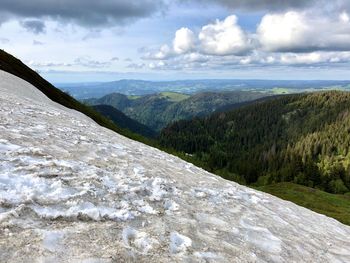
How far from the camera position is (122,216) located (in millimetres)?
9820

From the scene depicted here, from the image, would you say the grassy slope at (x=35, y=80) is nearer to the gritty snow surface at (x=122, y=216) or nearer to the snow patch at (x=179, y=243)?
the gritty snow surface at (x=122, y=216)

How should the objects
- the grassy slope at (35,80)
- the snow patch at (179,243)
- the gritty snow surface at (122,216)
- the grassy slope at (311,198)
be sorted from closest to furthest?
1. the gritty snow surface at (122,216)
2. the snow patch at (179,243)
3. the grassy slope at (35,80)
4. the grassy slope at (311,198)

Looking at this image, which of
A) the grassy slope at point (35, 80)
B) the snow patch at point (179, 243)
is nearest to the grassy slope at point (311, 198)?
the grassy slope at point (35, 80)

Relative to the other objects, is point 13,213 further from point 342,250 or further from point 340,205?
point 340,205

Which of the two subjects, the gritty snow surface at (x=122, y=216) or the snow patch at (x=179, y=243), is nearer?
the gritty snow surface at (x=122, y=216)

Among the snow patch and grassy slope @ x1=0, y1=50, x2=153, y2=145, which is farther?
grassy slope @ x1=0, y1=50, x2=153, y2=145

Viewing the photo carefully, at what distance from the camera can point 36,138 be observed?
50.8ft

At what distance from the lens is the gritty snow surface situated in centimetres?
799

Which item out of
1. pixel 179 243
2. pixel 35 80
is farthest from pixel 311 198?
pixel 179 243

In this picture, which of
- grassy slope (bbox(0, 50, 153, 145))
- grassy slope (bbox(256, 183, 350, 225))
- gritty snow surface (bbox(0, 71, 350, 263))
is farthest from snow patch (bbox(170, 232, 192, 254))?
grassy slope (bbox(256, 183, 350, 225))

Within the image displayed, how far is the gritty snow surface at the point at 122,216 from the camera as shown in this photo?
7992 mm

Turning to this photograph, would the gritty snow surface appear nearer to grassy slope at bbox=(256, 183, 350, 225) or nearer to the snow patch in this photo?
the snow patch

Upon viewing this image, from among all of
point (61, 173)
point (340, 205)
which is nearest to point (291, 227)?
point (61, 173)

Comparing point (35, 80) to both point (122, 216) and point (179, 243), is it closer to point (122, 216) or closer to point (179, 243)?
point (122, 216)
